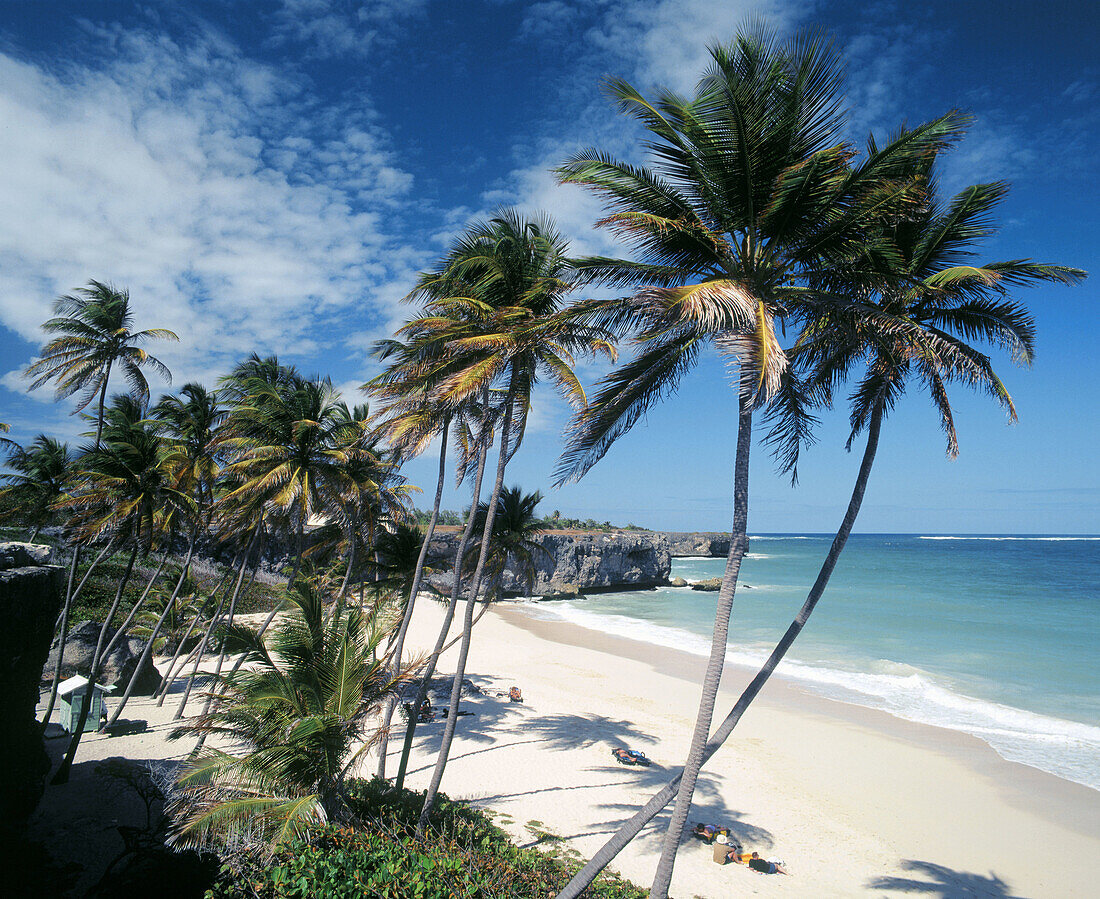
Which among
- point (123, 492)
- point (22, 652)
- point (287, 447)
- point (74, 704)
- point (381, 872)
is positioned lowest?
point (74, 704)

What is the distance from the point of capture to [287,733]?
587cm

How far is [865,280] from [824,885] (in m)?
8.95

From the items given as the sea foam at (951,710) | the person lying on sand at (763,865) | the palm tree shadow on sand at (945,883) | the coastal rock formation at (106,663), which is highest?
the sea foam at (951,710)

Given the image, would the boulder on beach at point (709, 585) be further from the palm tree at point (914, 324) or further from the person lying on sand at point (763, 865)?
the palm tree at point (914, 324)

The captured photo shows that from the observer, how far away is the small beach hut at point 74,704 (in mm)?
11805

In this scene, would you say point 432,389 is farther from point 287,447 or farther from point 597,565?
point 597,565

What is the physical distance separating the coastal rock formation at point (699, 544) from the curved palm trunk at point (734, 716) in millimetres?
84868

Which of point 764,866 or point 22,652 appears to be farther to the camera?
point 764,866

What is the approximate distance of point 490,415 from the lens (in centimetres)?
1036

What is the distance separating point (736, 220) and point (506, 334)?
325 cm

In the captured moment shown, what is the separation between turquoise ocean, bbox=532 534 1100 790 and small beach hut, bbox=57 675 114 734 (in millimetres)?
21051

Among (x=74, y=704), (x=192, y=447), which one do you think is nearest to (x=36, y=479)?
(x=192, y=447)

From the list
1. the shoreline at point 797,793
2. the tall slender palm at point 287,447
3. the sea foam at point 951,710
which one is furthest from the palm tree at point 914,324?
the sea foam at point 951,710

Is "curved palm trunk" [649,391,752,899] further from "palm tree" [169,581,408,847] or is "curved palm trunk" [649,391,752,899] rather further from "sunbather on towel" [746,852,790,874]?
"sunbather on towel" [746,852,790,874]
